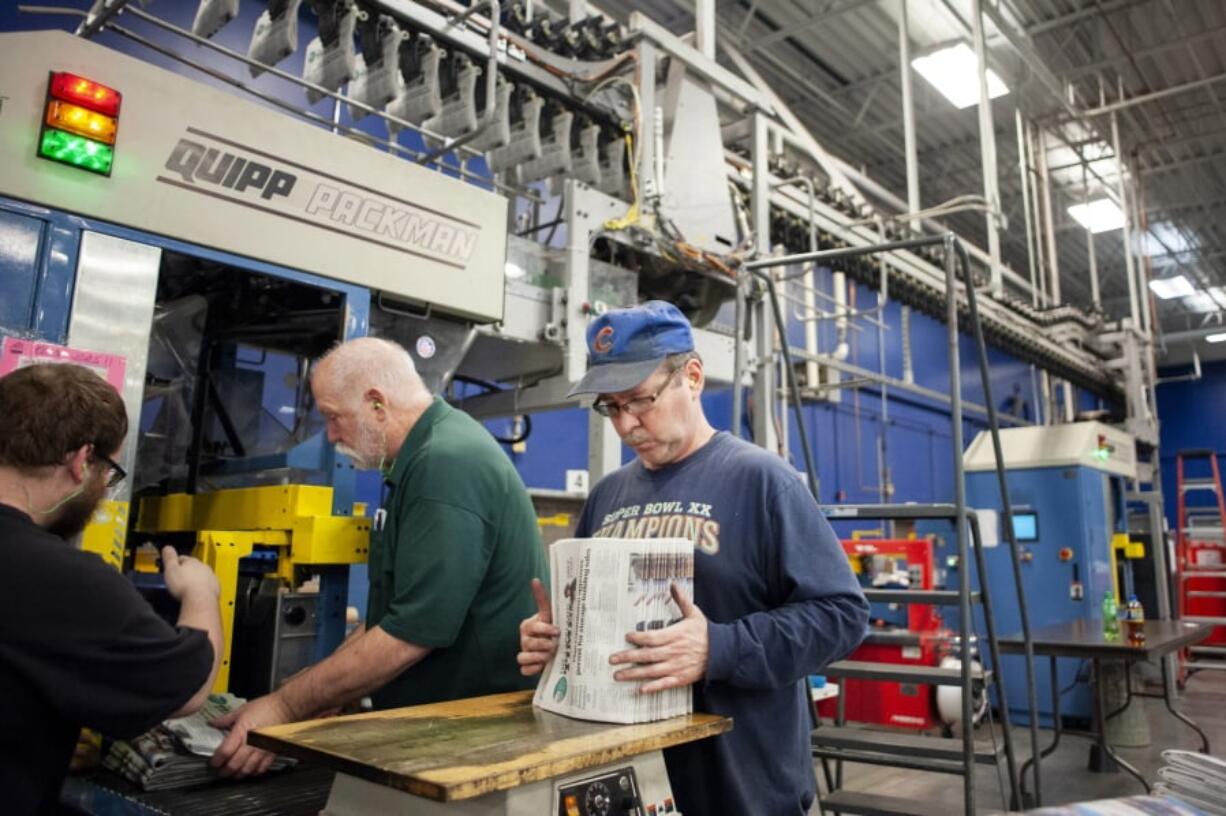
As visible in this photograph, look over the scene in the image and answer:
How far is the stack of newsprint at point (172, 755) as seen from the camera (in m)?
1.46

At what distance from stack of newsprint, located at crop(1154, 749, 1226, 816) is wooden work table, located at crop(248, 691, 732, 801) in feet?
1.94

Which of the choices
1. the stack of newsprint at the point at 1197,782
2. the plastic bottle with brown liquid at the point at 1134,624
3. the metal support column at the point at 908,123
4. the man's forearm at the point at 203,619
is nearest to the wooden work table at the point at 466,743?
the man's forearm at the point at 203,619

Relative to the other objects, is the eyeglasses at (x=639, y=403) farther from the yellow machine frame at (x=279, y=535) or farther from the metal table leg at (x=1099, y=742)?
the metal table leg at (x=1099, y=742)

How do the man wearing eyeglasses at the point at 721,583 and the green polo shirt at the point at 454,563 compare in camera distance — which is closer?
the man wearing eyeglasses at the point at 721,583

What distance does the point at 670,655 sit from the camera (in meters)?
1.12

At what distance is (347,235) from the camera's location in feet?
6.72

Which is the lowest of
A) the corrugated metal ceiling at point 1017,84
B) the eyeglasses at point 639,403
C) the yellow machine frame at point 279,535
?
the yellow machine frame at point 279,535

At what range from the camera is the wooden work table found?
0.88 m

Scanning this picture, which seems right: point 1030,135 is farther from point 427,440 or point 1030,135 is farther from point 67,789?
point 67,789

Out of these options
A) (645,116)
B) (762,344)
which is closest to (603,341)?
(645,116)

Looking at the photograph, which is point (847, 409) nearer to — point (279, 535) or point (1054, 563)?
point (1054, 563)

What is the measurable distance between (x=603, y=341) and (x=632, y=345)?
6cm

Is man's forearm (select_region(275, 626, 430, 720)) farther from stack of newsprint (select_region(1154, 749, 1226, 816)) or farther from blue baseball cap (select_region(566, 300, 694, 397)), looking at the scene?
stack of newsprint (select_region(1154, 749, 1226, 816))

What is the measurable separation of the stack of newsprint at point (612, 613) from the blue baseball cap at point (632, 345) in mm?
318
